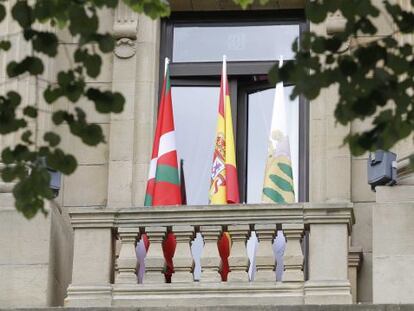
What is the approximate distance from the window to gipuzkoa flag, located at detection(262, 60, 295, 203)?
28.2 inches

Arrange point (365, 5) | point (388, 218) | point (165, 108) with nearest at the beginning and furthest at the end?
1. point (365, 5)
2. point (388, 218)
3. point (165, 108)

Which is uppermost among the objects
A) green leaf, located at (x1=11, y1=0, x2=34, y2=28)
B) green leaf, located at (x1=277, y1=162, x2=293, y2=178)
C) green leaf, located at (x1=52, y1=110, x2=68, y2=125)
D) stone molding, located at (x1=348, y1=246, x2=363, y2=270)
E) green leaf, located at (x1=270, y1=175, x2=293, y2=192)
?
green leaf, located at (x1=277, y1=162, x2=293, y2=178)

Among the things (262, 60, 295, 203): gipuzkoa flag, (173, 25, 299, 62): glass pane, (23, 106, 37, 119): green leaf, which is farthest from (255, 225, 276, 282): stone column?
(23, 106, 37, 119): green leaf

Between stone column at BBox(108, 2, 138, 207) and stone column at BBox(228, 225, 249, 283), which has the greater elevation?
stone column at BBox(108, 2, 138, 207)

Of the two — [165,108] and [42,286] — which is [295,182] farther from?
[42,286]

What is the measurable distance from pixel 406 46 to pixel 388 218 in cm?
713

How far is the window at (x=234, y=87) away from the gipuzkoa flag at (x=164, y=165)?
89 cm

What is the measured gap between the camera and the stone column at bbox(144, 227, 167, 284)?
79.0 ft

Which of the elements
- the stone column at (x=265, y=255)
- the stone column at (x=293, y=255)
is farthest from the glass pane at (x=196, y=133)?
the stone column at (x=293, y=255)

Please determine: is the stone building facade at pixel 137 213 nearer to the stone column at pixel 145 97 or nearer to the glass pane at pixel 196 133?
the stone column at pixel 145 97

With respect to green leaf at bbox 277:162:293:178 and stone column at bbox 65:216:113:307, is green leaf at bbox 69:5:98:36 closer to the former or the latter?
stone column at bbox 65:216:113:307

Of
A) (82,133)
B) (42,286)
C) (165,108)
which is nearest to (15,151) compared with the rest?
(82,133)

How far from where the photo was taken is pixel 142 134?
2609cm

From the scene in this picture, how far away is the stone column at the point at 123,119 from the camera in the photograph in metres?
25.7
